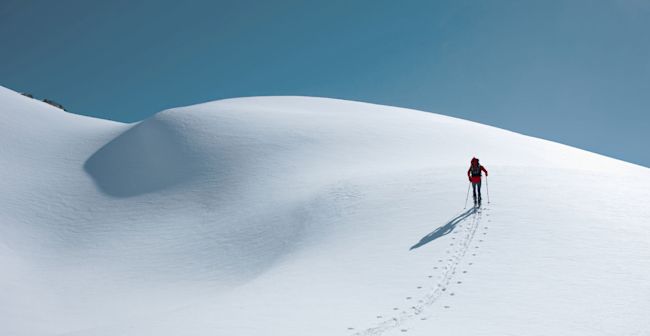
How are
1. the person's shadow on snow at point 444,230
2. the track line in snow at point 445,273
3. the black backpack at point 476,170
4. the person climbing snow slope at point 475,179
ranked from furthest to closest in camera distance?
the black backpack at point 476,170, the person climbing snow slope at point 475,179, the person's shadow on snow at point 444,230, the track line in snow at point 445,273

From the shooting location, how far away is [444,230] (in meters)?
13.9

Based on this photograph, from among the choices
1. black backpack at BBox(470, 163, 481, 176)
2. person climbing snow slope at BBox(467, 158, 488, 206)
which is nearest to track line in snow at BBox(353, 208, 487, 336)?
person climbing snow slope at BBox(467, 158, 488, 206)

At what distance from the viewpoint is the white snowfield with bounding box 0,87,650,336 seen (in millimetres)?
9219

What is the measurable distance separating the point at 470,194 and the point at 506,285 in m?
7.37

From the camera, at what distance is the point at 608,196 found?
1580cm

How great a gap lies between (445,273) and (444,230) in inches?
123

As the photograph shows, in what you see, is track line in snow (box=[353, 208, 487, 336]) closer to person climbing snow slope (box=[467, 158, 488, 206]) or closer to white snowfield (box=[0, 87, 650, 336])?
white snowfield (box=[0, 87, 650, 336])

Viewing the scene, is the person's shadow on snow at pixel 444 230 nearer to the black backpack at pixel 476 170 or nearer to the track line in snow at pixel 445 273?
the track line in snow at pixel 445 273

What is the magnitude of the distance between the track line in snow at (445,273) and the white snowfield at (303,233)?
56mm

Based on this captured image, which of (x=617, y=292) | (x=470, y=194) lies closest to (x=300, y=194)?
(x=470, y=194)

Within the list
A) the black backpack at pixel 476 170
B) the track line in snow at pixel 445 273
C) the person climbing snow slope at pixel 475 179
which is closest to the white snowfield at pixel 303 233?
the track line in snow at pixel 445 273

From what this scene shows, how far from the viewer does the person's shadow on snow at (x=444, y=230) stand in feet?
43.0

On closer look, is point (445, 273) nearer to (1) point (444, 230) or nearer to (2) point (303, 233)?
(1) point (444, 230)

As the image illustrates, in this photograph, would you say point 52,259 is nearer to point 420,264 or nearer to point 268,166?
point 268,166
